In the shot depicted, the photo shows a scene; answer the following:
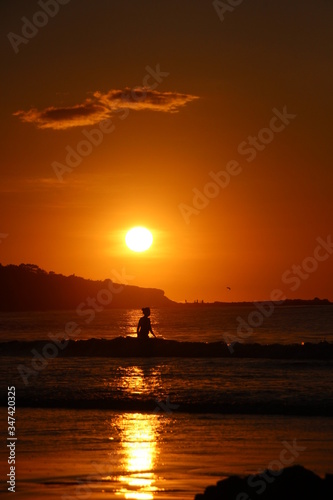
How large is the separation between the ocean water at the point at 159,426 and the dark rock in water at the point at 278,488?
1.64 m

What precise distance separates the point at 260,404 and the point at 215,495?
431 inches

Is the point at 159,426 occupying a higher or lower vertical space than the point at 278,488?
higher

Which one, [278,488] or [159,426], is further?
[159,426]

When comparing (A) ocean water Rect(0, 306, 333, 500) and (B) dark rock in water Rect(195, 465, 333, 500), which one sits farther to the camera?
(A) ocean water Rect(0, 306, 333, 500)

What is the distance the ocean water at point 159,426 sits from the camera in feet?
35.8

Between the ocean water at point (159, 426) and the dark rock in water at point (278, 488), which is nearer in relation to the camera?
the dark rock in water at point (278, 488)

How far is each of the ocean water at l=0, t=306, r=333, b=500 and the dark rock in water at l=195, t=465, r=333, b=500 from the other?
1.64 metres

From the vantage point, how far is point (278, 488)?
27.2 ft

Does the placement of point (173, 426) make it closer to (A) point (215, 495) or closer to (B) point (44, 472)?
(B) point (44, 472)

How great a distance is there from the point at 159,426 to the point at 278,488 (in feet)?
24.8

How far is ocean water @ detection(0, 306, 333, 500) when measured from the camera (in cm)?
1091

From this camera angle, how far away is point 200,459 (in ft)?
39.8

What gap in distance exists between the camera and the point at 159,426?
51.4 ft

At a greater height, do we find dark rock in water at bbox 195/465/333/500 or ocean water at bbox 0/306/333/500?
ocean water at bbox 0/306/333/500
